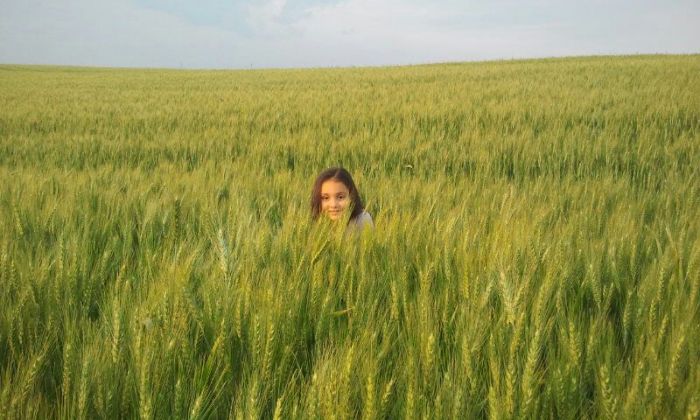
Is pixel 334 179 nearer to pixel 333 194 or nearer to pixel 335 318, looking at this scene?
pixel 333 194

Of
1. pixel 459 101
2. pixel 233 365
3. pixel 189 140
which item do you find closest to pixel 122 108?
pixel 189 140

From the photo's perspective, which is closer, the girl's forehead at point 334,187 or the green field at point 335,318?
the green field at point 335,318

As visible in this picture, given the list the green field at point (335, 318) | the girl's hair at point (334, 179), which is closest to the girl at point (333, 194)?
the girl's hair at point (334, 179)

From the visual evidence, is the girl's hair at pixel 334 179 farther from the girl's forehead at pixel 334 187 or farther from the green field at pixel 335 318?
the green field at pixel 335 318

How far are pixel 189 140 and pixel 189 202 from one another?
3.69 meters

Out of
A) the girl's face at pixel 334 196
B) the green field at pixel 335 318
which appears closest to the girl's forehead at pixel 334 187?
the girl's face at pixel 334 196

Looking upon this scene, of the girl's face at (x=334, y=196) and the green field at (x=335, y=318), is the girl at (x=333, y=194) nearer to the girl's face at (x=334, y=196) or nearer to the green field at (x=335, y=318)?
the girl's face at (x=334, y=196)

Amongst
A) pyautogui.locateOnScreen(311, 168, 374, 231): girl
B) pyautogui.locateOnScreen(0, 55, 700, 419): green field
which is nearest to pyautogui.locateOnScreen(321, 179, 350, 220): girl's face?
pyautogui.locateOnScreen(311, 168, 374, 231): girl

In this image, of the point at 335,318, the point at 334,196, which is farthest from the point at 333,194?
the point at 335,318

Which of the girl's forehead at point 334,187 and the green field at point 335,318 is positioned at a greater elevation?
the girl's forehead at point 334,187

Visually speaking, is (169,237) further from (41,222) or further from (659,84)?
(659,84)

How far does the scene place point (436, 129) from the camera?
6203mm

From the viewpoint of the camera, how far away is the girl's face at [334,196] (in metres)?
2.53

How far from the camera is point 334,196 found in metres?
2.57
